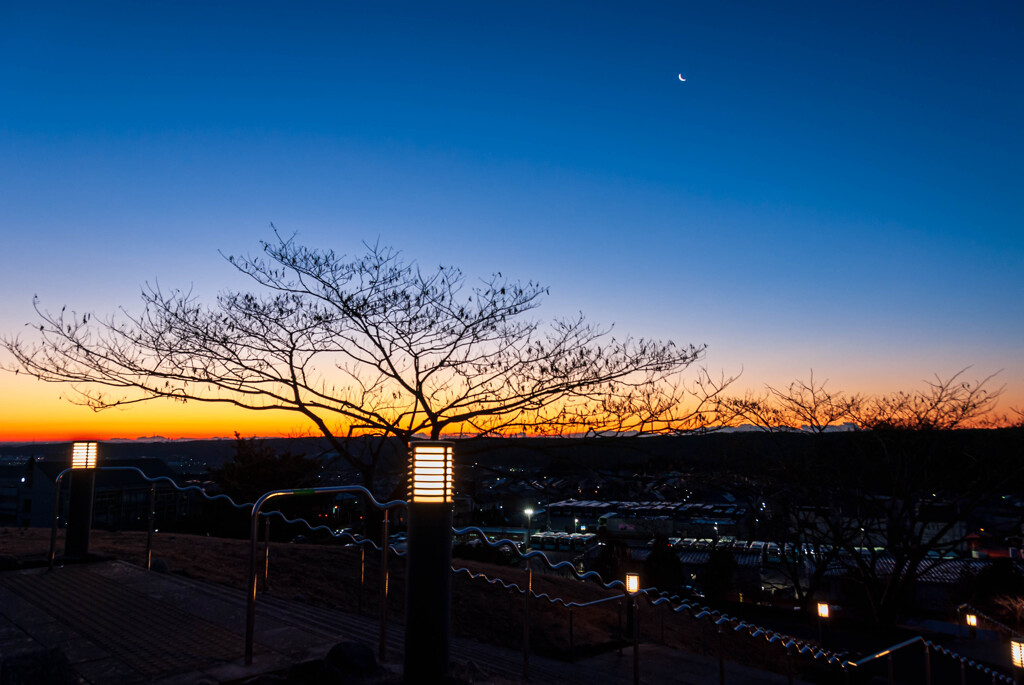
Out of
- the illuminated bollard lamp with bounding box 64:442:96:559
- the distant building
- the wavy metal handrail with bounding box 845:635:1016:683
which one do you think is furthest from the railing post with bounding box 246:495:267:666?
the distant building

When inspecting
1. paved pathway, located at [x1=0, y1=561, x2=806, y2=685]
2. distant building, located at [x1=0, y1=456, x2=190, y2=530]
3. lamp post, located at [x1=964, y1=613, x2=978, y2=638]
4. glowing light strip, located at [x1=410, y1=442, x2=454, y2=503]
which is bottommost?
lamp post, located at [x1=964, y1=613, x2=978, y2=638]

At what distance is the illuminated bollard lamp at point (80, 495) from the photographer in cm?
709

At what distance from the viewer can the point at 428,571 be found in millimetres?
3811

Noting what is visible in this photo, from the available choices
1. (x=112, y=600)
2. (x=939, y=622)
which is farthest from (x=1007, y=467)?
(x=112, y=600)

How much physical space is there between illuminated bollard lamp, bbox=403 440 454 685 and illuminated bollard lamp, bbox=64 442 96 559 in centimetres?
526

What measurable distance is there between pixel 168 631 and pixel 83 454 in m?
3.42

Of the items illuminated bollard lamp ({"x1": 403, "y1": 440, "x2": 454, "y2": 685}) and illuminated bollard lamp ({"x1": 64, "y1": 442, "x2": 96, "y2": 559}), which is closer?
illuminated bollard lamp ({"x1": 403, "y1": 440, "x2": 454, "y2": 685})

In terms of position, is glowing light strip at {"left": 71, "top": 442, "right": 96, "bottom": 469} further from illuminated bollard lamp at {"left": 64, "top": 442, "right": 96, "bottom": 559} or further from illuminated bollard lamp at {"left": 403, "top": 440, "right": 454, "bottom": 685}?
illuminated bollard lamp at {"left": 403, "top": 440, "right": 454, "bottom": 685}

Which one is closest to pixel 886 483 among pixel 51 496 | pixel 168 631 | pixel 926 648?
pixel 926 648

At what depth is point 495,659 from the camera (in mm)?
6102

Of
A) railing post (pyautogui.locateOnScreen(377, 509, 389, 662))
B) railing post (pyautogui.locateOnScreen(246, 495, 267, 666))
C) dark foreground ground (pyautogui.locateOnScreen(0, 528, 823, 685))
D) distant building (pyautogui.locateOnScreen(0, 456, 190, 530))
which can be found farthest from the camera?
distant building (pyautogui.locateOnScreen(0, 456, 190, 530))

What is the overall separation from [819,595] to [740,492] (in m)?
19.3

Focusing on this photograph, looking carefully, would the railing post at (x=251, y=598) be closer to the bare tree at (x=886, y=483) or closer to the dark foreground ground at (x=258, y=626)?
the dark foreground ground at (x=258, y=626)

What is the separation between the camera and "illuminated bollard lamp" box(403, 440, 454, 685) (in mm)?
3758
